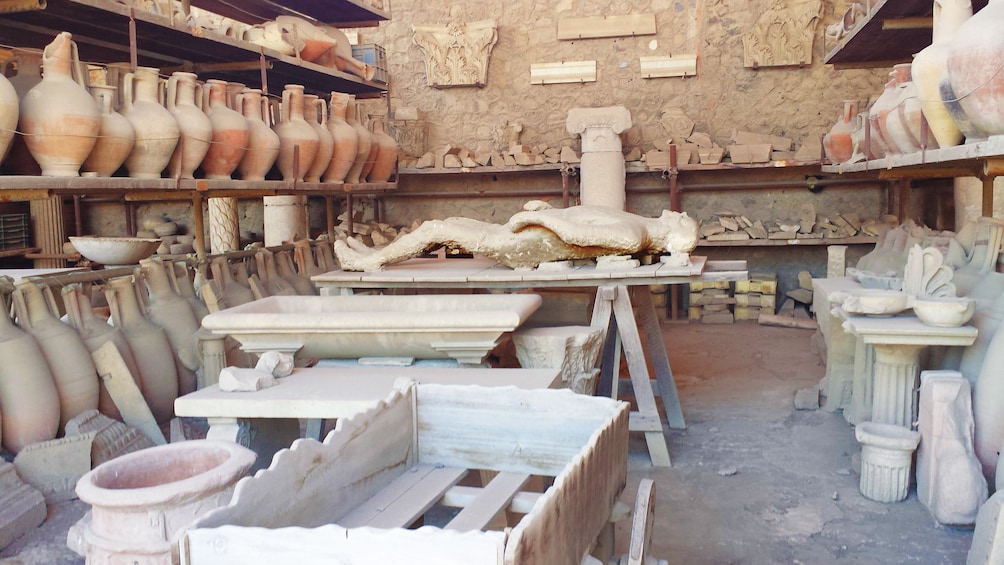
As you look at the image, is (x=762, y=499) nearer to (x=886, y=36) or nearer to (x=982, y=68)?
(x=982, y=68)

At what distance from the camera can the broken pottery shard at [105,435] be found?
3.72 metres

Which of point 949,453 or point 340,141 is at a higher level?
point 340,141

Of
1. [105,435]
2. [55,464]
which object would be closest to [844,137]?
[105,435]

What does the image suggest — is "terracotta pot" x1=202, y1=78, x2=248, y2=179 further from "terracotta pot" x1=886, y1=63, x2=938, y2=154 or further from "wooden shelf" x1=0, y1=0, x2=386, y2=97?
"terracotta pot" x1=886, y1=63, x2=938, y2=154

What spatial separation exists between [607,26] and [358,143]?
3866 mm

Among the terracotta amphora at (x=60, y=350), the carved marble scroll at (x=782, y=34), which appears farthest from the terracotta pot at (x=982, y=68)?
the carved marble scroll at (x=782, y=34)

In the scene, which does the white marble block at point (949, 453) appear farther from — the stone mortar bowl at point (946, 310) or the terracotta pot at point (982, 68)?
the terracotta pot at point (982, 68)

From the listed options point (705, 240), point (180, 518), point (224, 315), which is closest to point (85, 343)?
point (224, 315)

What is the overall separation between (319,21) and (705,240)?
14.1 ft

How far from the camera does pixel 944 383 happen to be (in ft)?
11.6

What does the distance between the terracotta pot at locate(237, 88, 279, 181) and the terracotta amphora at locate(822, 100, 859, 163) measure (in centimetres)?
423

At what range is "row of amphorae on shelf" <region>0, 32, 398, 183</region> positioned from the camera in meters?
3.65

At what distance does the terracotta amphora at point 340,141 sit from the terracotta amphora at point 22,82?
235 centimetres

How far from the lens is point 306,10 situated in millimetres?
7234
